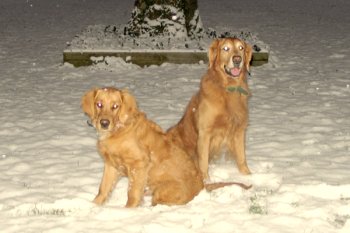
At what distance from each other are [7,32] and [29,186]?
13702mm

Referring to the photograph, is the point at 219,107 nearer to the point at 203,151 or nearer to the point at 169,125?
the point at 203,151

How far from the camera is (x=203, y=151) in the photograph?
628 centimetres

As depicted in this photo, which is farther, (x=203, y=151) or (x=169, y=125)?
(x=169, y=125)

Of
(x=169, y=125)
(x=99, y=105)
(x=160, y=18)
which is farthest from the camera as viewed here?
(x=160, y=18)

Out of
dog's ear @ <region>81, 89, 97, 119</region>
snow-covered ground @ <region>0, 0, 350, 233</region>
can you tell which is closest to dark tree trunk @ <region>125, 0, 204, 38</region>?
snow-covered ground @ <region>0, 0, 350, 233</region>

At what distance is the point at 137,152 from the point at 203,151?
1.29m

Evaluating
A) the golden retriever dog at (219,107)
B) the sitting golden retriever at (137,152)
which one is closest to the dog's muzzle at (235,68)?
the golden retriever dog at (219,107)

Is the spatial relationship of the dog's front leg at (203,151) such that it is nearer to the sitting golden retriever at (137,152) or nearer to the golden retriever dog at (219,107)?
the golden retriever dog at (219,107)

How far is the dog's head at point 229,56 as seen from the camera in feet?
20.2

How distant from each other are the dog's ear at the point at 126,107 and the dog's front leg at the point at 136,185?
49 cm

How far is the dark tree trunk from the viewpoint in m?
13.6

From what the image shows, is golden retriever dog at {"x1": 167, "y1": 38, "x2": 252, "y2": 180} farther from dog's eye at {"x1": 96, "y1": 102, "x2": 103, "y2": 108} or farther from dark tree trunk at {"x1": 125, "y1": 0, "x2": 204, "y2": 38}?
dark tree trunk at {"x1": 125, "y1": 0, "x2": 204, "y2": 38}

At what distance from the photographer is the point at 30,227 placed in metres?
5.03

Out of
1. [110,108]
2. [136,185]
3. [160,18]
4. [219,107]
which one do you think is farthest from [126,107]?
[160,18]
